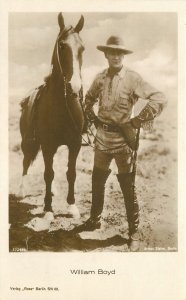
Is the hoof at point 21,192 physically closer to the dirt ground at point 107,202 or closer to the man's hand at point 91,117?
the dirt ground at point 107,202

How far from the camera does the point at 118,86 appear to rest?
1.06 meters

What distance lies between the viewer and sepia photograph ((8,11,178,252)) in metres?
1.06

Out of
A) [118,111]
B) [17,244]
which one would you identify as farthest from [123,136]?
[17,244]

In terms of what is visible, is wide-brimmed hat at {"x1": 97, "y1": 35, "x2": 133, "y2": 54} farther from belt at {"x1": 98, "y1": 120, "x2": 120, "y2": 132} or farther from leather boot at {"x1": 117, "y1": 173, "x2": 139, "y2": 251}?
leather boot at {"x1": 117, "y1": 173, "x2": 139, "y2": 251}

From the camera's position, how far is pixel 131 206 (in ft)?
3.50

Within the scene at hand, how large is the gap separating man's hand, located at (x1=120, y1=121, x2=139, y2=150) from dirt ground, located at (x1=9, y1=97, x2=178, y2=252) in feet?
0.06

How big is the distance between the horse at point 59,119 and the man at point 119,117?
4cm

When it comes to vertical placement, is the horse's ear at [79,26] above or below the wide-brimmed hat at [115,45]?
above

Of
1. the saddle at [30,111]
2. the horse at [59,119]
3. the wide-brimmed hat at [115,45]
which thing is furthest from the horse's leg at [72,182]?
the wide-brimmed hat at [115,45]

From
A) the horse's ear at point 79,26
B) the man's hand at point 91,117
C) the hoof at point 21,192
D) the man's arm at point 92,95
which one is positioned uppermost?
the horse's ear at point 79,26

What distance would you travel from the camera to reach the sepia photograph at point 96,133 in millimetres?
1064

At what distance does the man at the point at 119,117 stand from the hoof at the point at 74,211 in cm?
3

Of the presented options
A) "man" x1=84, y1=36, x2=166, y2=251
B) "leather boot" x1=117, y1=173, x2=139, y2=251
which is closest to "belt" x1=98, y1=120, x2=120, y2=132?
"man" x1=84, y1=36, x2=166, y2=251

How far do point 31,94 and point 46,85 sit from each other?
4 centimetres
